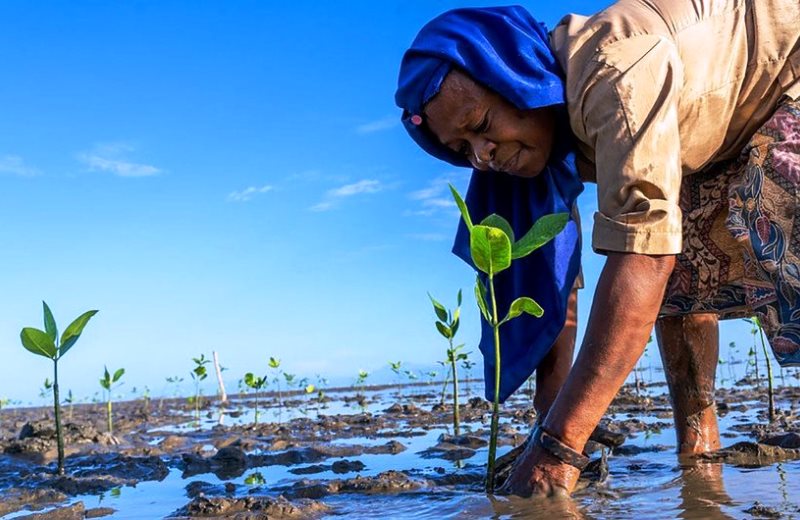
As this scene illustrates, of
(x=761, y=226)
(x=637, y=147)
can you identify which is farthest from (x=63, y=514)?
(x=761, y=226)

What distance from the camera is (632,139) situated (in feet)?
6.77

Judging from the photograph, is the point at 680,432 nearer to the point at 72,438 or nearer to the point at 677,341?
the point at 677,341

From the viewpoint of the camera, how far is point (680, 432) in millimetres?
2939

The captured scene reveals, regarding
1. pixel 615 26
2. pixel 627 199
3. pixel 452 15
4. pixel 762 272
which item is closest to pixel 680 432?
pixel 762 272

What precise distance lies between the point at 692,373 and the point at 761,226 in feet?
2.71

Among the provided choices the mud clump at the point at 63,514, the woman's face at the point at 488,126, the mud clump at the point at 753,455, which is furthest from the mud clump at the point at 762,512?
the mud clump at the point at 63,514

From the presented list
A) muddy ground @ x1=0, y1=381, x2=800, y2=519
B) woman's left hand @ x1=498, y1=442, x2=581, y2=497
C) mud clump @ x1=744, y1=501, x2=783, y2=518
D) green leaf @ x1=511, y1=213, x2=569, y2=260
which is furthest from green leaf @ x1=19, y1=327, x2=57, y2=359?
mud clump @ x1=744, y1=501, x2=783, y2=518

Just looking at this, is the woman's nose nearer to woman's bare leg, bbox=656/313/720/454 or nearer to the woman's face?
the woman's face

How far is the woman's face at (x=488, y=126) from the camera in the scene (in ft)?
7.58

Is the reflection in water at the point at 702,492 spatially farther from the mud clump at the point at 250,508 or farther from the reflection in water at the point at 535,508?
the mud clump at the point at 250,508

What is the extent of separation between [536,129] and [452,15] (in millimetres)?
469

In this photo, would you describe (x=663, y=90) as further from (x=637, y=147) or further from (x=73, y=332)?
(x=73, y=332)

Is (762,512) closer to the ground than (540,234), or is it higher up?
closer to the ground

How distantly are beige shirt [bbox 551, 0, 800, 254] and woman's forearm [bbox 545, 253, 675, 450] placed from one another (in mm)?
87
